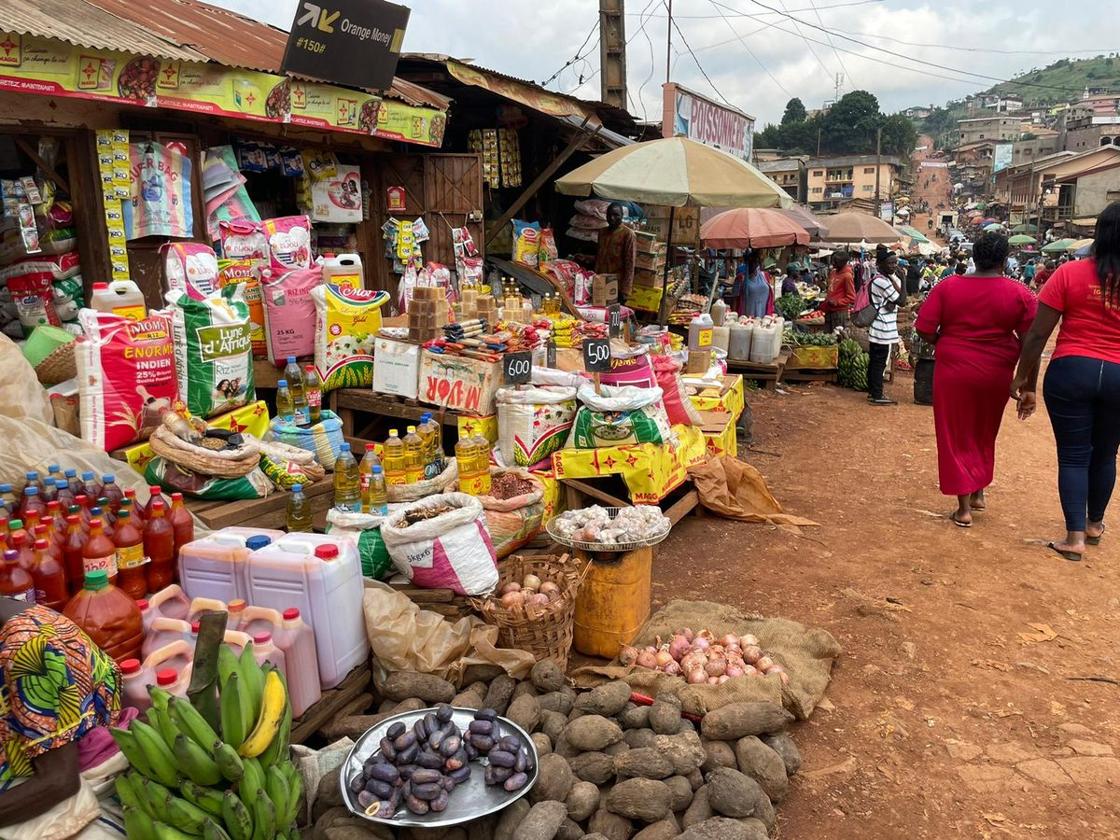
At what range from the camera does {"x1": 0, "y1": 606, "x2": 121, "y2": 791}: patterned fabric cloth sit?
1925 mm

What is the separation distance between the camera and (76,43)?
4.34 metres

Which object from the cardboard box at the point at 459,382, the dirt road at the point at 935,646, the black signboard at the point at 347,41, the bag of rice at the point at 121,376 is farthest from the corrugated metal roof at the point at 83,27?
the dirt road at the point at 935,646

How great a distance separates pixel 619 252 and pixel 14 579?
25.7ft

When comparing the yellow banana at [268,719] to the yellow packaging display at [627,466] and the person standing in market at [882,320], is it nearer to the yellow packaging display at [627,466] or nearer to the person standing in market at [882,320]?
the yellow packaging display at [627,466]

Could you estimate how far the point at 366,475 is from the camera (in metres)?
3.82

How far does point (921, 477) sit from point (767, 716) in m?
4.61

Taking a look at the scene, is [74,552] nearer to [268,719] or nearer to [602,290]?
[268,719]

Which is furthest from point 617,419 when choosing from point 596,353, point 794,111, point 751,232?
point 794,111

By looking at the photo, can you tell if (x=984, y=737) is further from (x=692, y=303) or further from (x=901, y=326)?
(x=901, y=326)

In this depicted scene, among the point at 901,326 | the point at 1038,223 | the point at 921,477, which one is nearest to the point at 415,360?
the point at 921,477

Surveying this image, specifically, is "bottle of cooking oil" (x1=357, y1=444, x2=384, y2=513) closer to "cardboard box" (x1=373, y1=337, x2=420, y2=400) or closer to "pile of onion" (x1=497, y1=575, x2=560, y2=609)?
"pile of onion" (x1=497, y1=575, x2=560, y2=609)

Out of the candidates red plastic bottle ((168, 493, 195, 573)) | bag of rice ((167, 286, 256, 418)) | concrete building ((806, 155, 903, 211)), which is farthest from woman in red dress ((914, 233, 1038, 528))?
concrete building ((806, 155, 903, 211))

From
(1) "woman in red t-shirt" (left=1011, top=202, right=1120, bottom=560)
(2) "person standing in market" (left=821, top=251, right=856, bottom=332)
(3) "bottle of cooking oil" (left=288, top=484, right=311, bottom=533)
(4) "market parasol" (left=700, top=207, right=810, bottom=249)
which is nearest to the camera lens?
(3) "bottle of cooking oil" (left=288, top=484, right=311, bottom=533)

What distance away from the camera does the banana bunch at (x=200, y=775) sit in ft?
6.58
